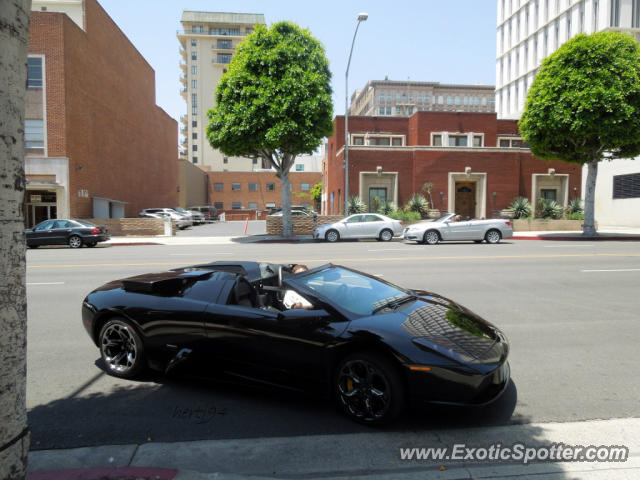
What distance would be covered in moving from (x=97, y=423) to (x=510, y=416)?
11.5 ft

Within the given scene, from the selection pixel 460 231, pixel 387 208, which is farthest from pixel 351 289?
pixel 387 208

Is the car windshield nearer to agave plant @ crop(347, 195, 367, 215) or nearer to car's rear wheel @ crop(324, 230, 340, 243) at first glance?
car's rear wheel @ crop(324, 230, 340, 243)

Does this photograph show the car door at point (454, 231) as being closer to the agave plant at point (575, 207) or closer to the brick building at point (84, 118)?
the agave plant at point (575, 207)

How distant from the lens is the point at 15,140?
90.6 inches

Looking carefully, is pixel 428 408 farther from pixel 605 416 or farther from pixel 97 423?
pixel 97 423

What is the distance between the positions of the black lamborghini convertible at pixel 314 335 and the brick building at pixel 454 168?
28.9 m

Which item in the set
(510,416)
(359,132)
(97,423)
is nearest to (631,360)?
(510,416)

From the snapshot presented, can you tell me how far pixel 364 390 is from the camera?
357 cm

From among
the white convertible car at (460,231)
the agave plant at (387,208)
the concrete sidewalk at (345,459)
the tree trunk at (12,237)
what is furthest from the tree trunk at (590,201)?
the tree trunk at (12,237)

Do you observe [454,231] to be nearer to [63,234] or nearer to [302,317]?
[302,317]

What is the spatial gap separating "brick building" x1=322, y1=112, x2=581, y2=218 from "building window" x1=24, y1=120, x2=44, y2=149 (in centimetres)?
2048

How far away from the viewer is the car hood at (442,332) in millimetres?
3480

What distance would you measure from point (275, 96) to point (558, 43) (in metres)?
46.0

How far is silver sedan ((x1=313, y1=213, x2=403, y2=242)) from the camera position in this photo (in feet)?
75.4
